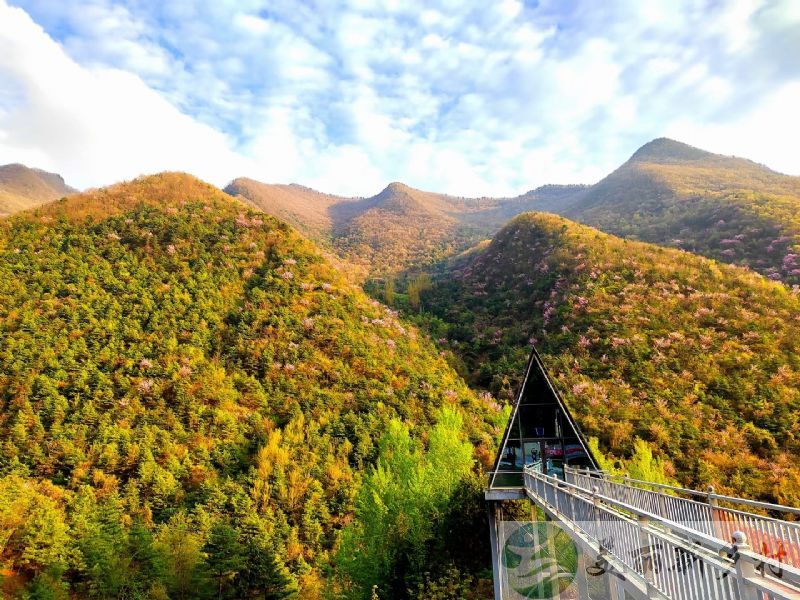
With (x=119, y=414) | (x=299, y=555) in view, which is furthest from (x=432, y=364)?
(x=119, y=414)

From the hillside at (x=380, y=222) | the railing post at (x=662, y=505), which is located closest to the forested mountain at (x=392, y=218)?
the hillside at (x=380, y=222)

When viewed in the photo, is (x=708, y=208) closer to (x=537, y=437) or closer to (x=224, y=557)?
(x=537, y=437)

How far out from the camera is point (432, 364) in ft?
127

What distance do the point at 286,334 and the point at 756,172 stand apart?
119 meters

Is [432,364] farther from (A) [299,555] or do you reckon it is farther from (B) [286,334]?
(A) [299,555]

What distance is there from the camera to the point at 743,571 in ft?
12.2

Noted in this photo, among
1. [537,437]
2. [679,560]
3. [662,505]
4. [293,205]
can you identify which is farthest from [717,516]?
[293,205]

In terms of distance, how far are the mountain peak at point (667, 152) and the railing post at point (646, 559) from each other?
14801cm

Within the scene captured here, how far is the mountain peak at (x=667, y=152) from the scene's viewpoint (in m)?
128

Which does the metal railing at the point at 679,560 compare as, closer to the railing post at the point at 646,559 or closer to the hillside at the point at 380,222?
the railing post at the point at 646,559

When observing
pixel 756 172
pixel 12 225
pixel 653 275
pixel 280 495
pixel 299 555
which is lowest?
pixel 299 555

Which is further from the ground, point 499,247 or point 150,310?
point 499,247

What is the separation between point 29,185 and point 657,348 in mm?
148504

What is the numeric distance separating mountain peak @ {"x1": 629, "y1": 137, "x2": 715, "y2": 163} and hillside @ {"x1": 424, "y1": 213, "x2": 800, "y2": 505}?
9730 centimetres
